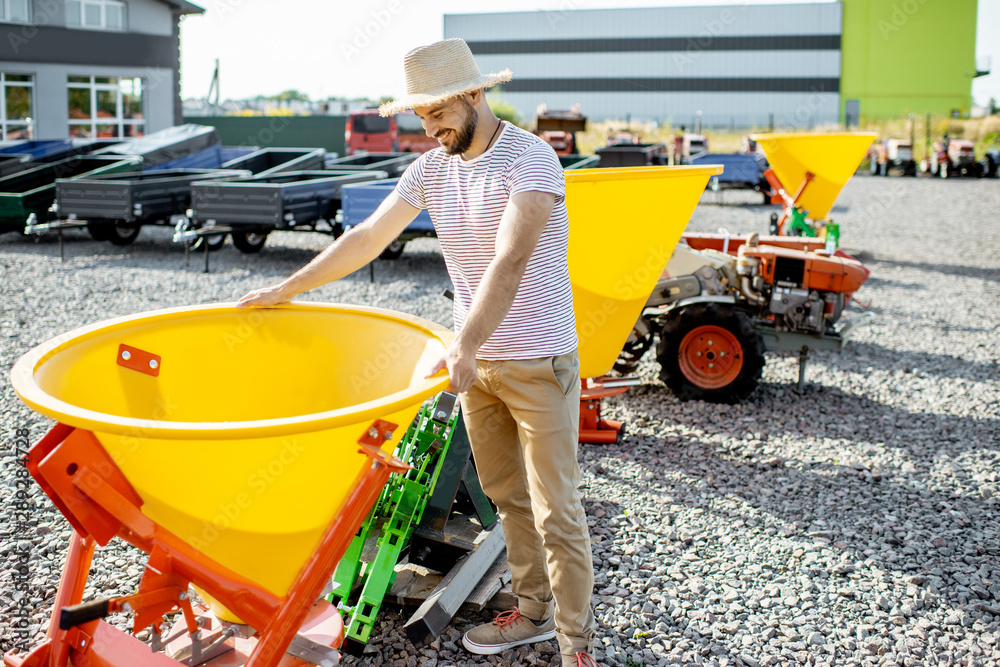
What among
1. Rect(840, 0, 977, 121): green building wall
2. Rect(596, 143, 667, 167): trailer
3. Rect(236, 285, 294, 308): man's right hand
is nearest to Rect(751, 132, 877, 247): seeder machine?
Rect(236, 285, 294, 308): man's right hand

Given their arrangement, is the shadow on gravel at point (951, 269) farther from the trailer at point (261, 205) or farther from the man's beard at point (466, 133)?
the man's beard at point (466, 133)

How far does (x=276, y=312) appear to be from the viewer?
2.61 meters

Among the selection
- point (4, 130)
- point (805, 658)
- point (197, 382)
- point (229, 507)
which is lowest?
point (805, 658)

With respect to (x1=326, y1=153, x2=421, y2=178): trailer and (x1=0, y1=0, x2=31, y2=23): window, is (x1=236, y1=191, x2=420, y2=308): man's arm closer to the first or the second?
(x1=326, y1=153, x2=421, y2=178): trailer

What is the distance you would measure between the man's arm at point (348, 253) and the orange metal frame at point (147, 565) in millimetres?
733

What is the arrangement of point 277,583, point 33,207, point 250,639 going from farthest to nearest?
1. point 33,207
2. point 250,639
3. point 277,583

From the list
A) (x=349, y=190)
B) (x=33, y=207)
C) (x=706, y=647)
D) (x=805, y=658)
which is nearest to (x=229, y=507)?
(x=706, y=647)

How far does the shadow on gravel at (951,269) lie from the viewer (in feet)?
32.6

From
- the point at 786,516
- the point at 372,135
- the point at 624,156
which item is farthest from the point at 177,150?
the point at 786,516

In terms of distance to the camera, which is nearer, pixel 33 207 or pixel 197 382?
pixel 197 382

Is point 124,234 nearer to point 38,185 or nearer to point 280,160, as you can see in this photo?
point 38,185

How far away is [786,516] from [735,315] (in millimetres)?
1758

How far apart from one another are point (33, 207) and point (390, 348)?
10.8 meters

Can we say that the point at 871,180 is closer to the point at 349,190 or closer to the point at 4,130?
the point at 349,190
